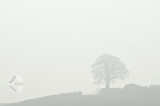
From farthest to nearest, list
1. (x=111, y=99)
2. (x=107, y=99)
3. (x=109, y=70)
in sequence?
(x=109, y=70), (x=107, y=99), (x=111, y=99)

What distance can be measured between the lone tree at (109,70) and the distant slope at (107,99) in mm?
12590

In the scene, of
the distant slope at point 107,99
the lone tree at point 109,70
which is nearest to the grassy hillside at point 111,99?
the distant slope at point 107,99

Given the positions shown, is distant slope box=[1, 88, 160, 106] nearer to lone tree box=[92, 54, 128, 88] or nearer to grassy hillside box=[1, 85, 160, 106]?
grassy hillside box=[1, 85, 160, 106]

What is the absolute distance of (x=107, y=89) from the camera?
91125 millimetres

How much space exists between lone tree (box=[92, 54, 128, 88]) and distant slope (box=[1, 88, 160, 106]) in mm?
12590

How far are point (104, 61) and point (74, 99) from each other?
2702cm

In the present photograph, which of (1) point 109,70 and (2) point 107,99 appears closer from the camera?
(2) point 107,99

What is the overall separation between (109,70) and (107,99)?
23845 mm

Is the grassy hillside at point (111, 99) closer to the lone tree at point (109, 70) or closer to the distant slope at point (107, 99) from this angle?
the distant slope at point (107, 99)

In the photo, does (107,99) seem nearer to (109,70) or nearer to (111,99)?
(111,99)

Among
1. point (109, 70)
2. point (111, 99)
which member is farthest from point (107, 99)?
point (109, 70)

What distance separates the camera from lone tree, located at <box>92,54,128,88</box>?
324 ft

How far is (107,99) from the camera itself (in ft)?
250

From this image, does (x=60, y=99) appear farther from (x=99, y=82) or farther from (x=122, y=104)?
(x=99, y=82)
